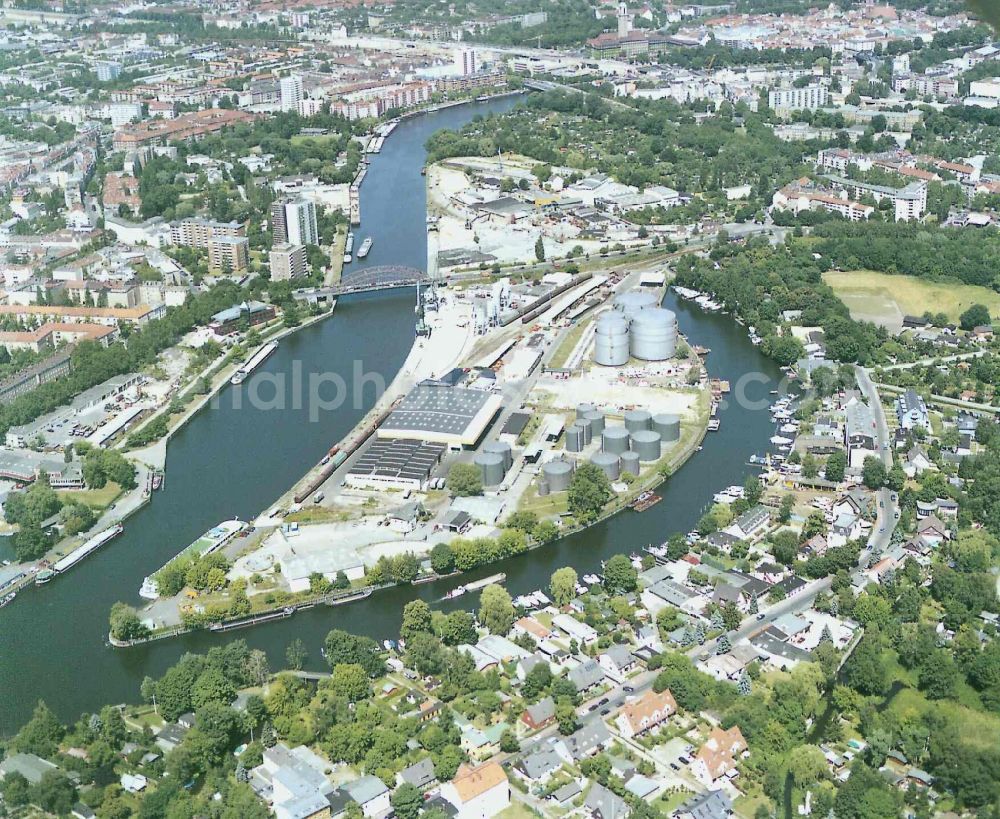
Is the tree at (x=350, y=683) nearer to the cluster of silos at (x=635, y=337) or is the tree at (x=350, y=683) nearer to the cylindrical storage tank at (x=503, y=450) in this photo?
the cylindrical storage tank at (x=503, y=450)

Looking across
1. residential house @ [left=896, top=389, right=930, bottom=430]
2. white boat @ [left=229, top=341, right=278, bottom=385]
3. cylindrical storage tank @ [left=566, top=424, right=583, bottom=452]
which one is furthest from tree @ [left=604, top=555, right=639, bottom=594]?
white boat @ [left=229, top=341, right=278, bottom=385]

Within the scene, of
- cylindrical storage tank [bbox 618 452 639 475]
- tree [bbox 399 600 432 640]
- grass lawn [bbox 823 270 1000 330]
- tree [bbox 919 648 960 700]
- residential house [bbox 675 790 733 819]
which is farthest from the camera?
grass lawn [bbox 823 270 1000 330]

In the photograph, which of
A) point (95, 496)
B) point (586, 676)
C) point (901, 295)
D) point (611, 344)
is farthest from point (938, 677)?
point (901, 295)

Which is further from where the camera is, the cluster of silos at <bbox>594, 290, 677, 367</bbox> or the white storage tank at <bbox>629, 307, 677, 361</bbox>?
the white storage tank at <bbox>629, 307, 677, 361</bbox>

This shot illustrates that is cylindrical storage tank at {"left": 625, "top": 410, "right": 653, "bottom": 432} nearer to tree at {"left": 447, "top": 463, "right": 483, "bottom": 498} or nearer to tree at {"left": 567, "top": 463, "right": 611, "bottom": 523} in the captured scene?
tree at {"left": 567, "top": 463, "right": 611, "bottom": 523}

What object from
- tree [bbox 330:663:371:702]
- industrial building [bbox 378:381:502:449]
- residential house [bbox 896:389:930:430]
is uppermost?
industrial building [bbox 378:381:502:449]

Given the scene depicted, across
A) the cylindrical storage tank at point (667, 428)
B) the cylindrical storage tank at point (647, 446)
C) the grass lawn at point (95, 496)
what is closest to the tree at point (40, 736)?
the grass lawn at point (95, 496)
